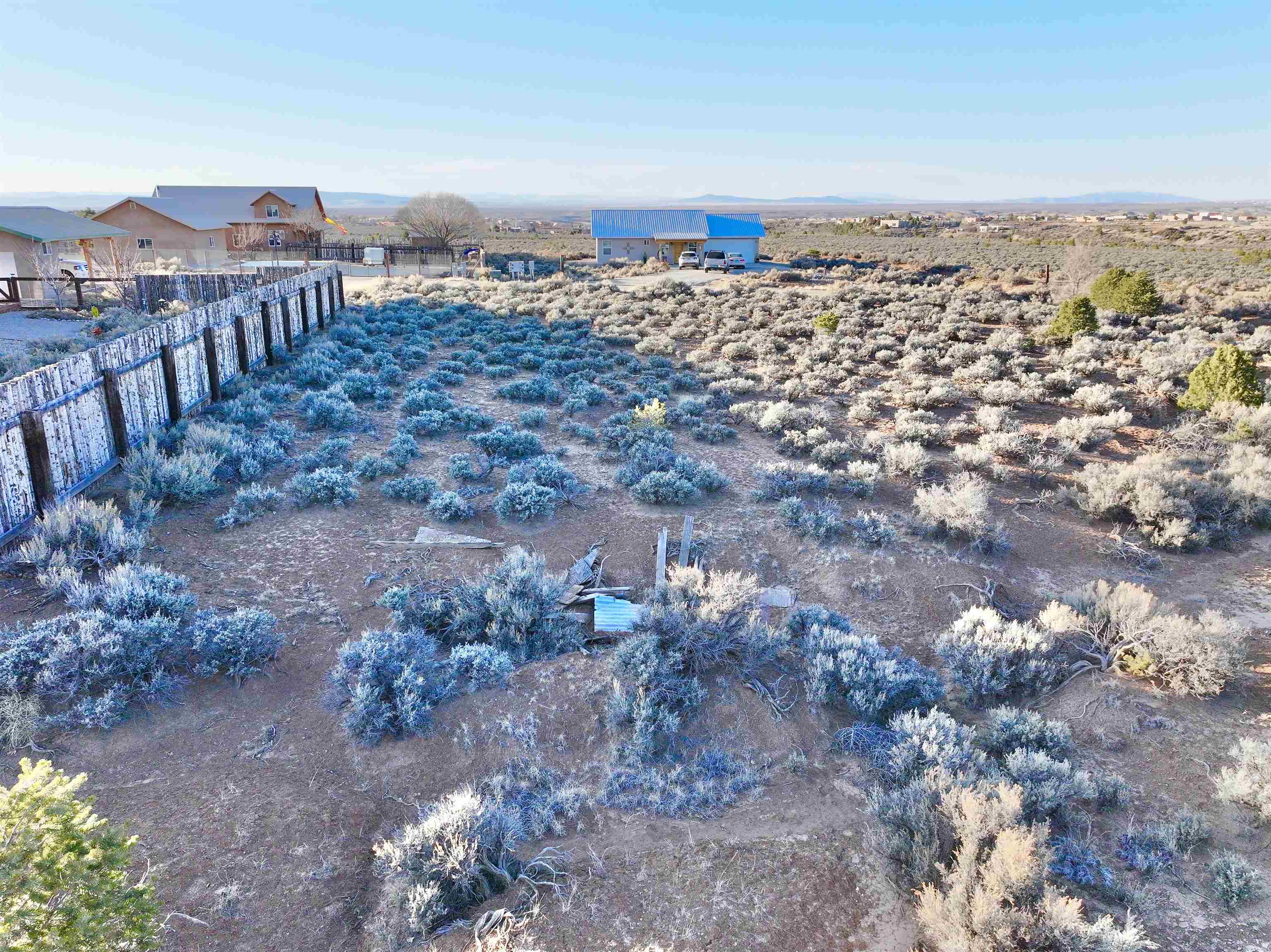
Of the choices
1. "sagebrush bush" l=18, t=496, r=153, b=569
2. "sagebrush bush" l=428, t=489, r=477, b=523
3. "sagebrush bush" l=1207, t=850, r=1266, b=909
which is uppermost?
"sagebrush bush" l=18, t=496, r=153, b=569

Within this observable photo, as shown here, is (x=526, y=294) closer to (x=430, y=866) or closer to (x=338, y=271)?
(x=338, y=271)

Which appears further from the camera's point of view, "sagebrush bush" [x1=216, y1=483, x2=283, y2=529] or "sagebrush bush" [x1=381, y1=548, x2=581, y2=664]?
"sagebrush bush" [x1=216, y1=483, x2=283, y2=529]

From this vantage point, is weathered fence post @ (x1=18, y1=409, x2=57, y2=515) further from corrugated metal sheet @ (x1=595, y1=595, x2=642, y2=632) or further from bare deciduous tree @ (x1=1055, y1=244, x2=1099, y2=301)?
bare deciduous tree @ (x1=1055, y1=244, x2=1099, y2=301)

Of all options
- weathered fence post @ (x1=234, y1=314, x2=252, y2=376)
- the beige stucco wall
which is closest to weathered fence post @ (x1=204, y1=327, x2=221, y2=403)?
weathered fence post @ (x1=234, y1=314, x2=252, y2=376)

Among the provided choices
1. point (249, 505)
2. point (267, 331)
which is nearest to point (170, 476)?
point (249, 505)

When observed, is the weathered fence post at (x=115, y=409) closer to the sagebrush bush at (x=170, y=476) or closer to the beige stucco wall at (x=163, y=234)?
the sagebrush bush at (x=170, y=476)

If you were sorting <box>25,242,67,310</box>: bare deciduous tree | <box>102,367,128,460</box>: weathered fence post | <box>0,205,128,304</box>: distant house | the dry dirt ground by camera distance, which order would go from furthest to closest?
1. <box>0,205,128,304</box>: distant house
2. <box>25,242,67,310</box>: bare deciduous tree
3. <box>102,367,128,460</box>: weathered fence post
4. the dry dirt ground

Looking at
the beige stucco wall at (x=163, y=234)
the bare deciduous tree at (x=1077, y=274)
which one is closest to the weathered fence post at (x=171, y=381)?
the bare deciduous tree at (x=1077, y=274)

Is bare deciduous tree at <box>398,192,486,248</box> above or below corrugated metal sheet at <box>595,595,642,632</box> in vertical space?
above
